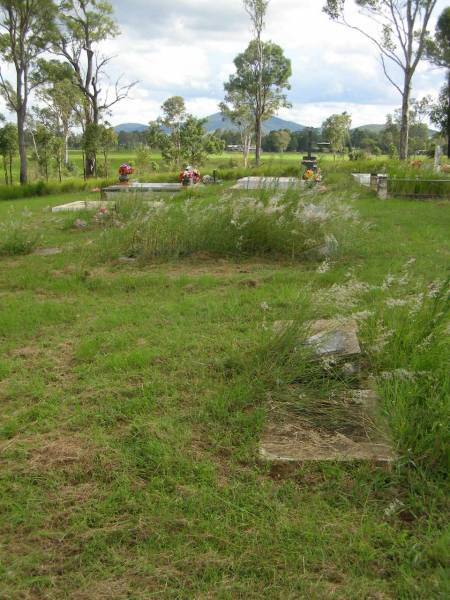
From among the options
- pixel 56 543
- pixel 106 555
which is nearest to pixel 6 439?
pixel 56 543

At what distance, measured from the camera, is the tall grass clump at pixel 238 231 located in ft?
18.7

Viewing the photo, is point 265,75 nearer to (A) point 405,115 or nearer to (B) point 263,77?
(B) point 263,77

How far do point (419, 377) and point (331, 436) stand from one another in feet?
1.57

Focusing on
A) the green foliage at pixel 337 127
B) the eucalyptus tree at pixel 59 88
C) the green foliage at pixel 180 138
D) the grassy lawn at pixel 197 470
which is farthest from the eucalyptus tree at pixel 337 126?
the grassy lawn at pixel 197 470

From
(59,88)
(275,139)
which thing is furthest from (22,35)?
(275,139)

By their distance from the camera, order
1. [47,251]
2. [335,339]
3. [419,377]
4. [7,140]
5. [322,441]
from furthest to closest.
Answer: [7,140] → [47,251] → [335,339] → [419,377] → [322,441]

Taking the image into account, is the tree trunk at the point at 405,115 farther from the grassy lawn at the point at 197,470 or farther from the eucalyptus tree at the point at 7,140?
the grassy lawn at the point at 197,470

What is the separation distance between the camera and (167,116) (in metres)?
38.8

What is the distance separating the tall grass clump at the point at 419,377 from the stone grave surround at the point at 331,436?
87 millimetres

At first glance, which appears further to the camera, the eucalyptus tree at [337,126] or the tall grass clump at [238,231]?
the eucalyptus tree at [337,126]

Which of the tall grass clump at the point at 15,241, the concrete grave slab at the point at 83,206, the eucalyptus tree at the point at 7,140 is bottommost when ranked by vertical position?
the tall grass clump at the point at 15,241

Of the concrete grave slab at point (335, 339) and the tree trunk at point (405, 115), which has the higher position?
the tree trunk at point (405, 115)

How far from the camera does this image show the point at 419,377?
243 cm

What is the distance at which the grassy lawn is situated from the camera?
167cm
